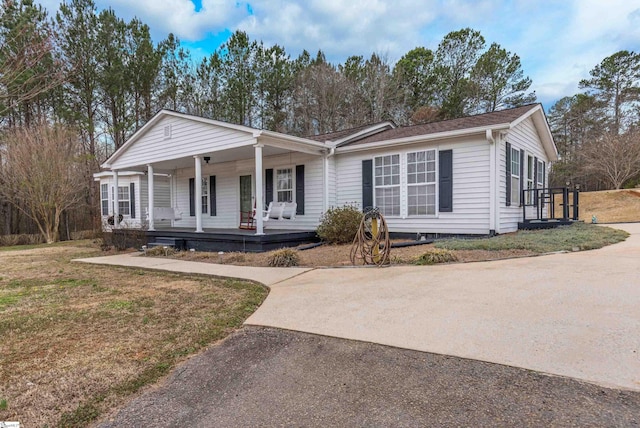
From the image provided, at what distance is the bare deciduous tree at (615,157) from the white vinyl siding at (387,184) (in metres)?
19.5

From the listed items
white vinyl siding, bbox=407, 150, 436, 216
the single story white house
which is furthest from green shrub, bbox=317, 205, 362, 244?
white vinyl siding, bbox=407, 150, 436, 216

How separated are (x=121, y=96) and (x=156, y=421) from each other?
773 inches

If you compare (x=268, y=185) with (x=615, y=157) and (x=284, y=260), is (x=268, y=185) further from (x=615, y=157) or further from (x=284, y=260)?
(x=615, y=157)

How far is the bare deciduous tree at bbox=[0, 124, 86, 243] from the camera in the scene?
14219 mm

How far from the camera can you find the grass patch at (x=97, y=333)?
222 cm

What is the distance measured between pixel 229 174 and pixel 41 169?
858cm

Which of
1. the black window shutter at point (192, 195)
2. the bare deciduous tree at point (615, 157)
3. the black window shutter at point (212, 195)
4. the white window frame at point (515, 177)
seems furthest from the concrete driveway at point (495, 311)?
the bare deciduous tree at point (615, 157)

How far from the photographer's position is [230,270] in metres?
6.33

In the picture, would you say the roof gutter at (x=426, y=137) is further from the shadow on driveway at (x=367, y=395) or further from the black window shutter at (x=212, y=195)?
the shadow on driveway at (x=367, y=395)

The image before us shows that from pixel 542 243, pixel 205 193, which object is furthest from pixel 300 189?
pixel 542 243

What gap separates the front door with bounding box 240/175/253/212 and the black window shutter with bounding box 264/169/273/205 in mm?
709

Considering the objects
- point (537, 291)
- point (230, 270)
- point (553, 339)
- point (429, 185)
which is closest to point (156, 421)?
point (553, 339)

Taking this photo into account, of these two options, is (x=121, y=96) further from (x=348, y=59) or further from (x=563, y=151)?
(x=563, y=151)

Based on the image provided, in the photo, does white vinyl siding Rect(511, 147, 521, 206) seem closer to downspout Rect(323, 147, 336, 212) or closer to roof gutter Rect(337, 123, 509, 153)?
roof gutter Rect(337, 123, 509, 153)
